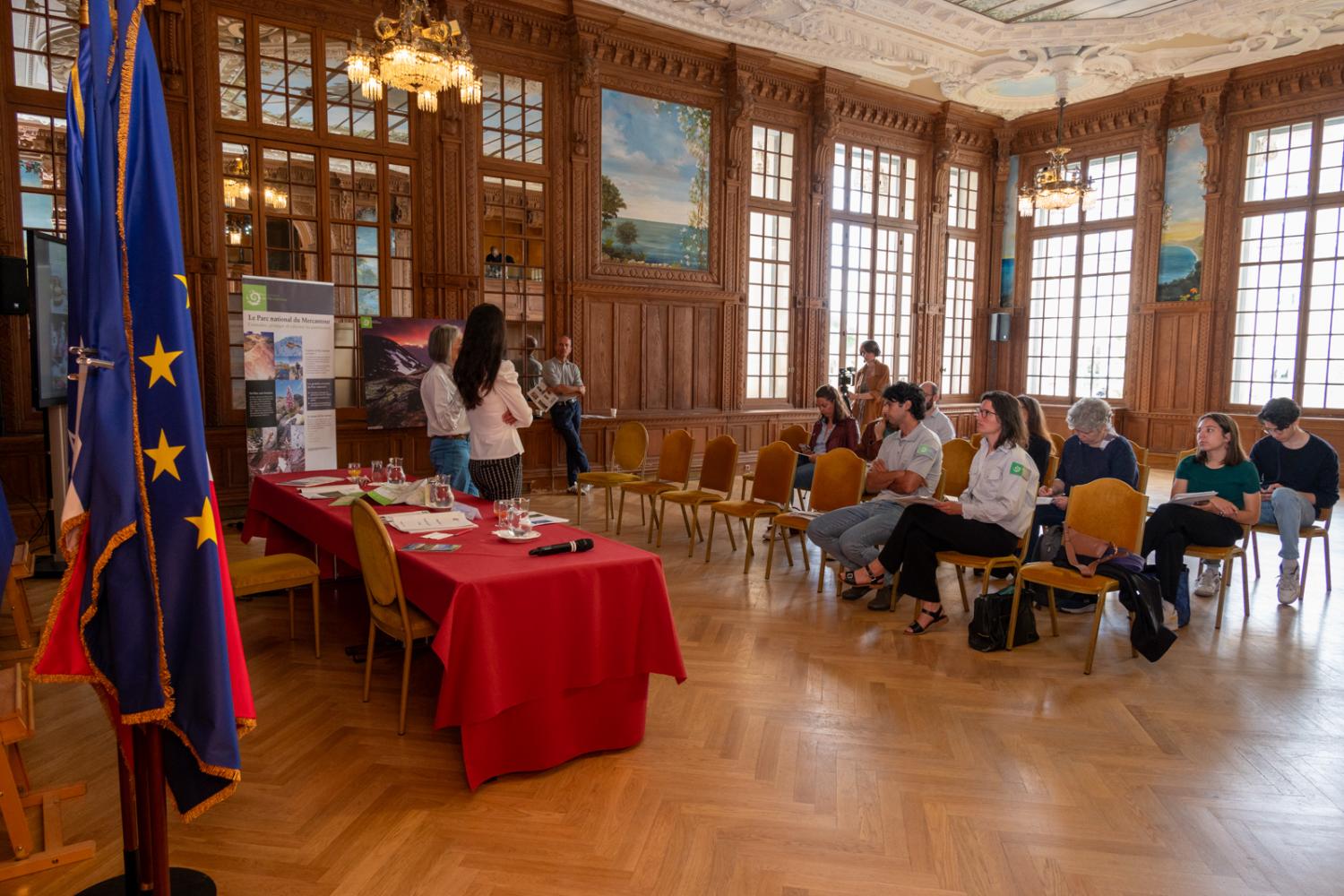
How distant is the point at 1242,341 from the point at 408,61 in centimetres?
1184

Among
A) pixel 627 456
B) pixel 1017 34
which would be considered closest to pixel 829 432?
pixel 627 456

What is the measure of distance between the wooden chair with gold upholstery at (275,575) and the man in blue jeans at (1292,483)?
19.7 ft

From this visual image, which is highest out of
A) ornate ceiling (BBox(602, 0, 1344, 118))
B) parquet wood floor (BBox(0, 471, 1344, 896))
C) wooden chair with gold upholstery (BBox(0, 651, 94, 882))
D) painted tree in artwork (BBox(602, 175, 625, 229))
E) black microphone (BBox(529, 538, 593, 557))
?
ornate ceiling (BBox(602, 0, 1344, 118))

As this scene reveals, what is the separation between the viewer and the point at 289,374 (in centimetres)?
759

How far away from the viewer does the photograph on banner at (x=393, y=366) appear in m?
8.36

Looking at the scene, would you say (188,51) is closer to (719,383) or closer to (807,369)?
(719,383)

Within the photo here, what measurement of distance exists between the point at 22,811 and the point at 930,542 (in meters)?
4.33

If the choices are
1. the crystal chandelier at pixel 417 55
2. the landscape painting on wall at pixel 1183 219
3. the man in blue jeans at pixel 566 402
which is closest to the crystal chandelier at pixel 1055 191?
the landscape painting on wall at pixel 1183 219

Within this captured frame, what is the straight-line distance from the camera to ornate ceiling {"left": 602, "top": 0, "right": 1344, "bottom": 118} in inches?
391

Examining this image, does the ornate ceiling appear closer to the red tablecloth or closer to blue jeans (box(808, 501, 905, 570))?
blue jeans (box(808, 501, 905, 570))

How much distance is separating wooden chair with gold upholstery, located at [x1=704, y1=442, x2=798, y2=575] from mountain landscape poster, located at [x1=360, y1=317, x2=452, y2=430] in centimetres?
355


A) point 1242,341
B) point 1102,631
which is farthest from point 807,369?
point 1102,631

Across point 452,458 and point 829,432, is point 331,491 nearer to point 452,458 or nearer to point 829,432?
point 452,458

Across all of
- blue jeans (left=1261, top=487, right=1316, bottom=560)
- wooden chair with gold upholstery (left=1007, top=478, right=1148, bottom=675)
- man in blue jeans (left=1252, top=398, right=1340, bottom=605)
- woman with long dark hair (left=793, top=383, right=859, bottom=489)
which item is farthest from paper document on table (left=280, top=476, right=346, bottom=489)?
blue jeans (left=1261, top=487, right=1316, bottom=560)
